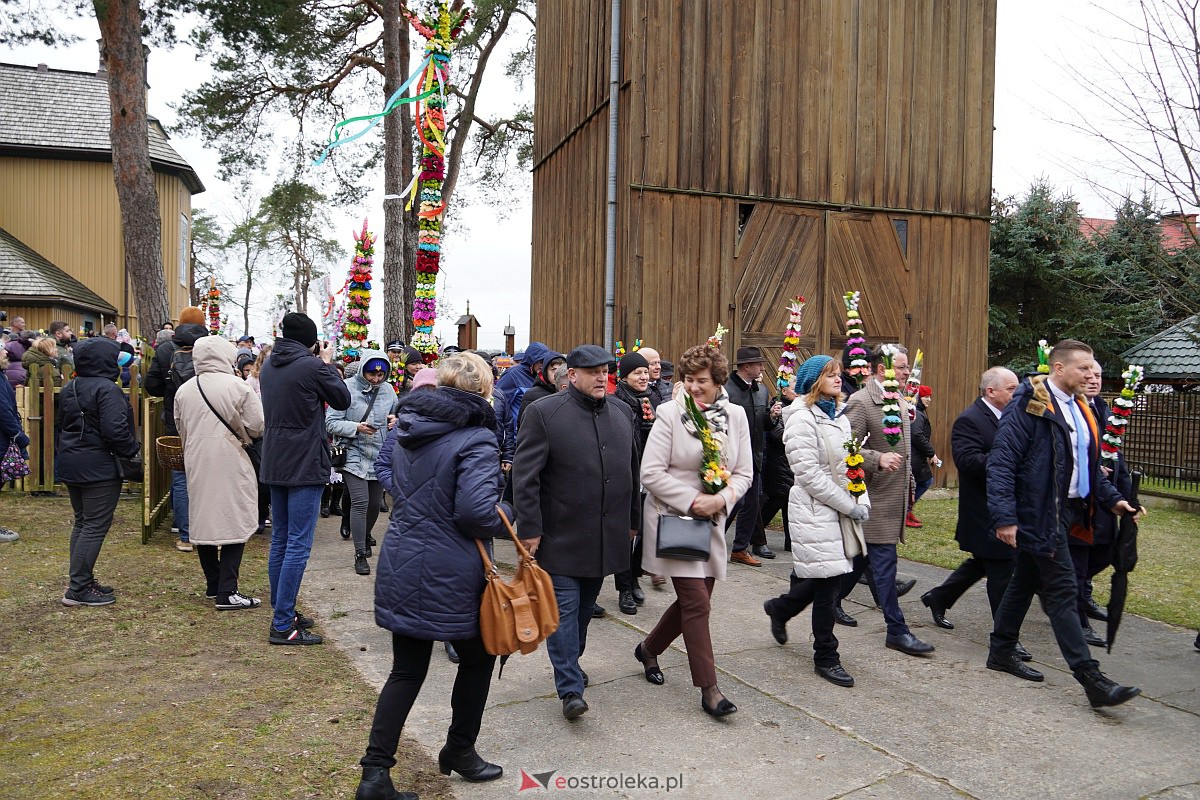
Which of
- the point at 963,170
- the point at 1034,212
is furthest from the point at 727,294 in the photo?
the point at 1034,212

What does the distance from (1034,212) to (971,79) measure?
1186 cm

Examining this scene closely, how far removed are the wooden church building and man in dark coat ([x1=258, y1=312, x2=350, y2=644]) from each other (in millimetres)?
5938

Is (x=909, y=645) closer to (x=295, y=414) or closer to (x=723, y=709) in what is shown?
(x=723, y=709)

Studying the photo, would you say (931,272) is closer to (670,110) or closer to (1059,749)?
(670,110)

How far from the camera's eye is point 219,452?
6.34m

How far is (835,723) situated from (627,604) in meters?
A: 2.29

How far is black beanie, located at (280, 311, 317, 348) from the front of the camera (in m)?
5.95

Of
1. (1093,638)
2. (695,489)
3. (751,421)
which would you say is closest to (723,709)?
(695,489)

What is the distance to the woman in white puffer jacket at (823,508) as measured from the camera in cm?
511

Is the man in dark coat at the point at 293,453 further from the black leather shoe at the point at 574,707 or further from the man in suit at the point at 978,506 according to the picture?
the man in suit at the point at 978,506


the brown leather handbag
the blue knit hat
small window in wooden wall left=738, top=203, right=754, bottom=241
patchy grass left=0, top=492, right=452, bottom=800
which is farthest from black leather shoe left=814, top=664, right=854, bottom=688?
small window in wooden wall left=738, top=203, right=754, bottom=241

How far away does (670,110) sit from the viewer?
11.5 metres

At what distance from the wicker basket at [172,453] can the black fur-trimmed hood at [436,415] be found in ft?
15.2

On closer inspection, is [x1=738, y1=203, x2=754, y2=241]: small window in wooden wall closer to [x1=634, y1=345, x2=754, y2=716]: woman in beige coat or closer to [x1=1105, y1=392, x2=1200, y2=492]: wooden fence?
[x1=634, y1=345, x2=754, y2=716]: woman in beige coat
